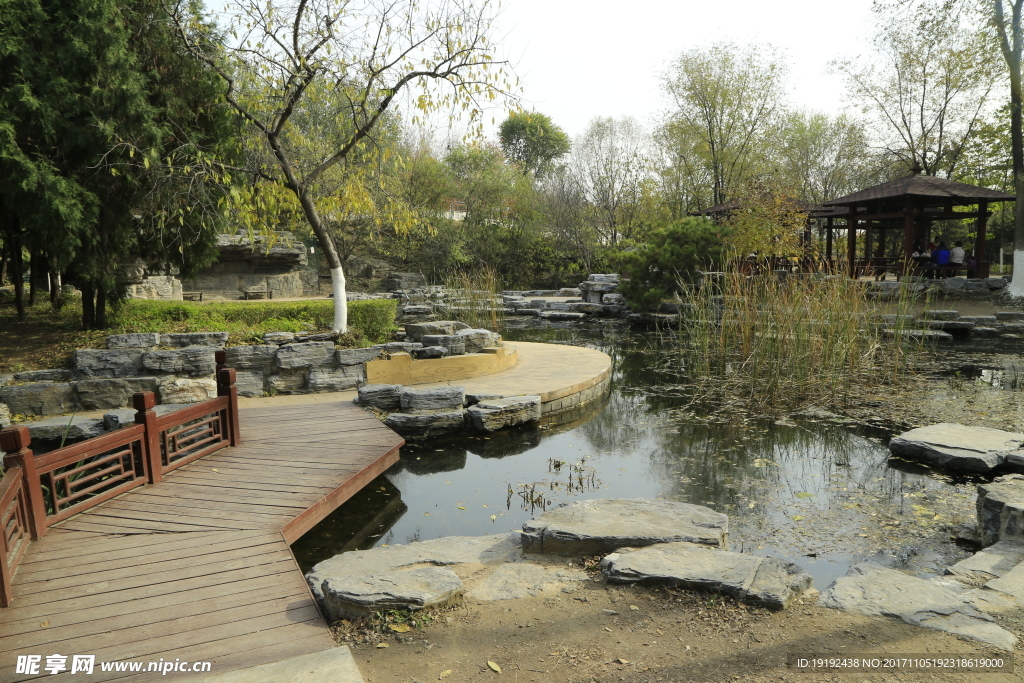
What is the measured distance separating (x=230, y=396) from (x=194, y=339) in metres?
2.01

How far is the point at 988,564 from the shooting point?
2727mm

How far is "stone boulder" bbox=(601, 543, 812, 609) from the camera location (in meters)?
2.38

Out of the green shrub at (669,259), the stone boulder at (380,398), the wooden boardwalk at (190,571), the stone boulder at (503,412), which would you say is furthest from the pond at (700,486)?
the green shrub at (669,259)

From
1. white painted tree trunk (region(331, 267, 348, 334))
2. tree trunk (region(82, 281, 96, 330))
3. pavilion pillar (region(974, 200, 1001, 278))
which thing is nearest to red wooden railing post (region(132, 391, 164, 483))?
white painted tree trunk (region(331, 267, 348, 334))

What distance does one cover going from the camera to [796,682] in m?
1.89

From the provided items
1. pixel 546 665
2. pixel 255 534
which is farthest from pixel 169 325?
pixel 546 665

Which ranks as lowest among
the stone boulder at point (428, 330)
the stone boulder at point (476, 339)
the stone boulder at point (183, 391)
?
the stone boulder at point (183, 391)

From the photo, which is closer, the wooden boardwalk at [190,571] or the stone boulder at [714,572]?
the wooden boardwalk at [190,571]

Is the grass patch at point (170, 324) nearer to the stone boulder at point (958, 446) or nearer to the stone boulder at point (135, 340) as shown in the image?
the stone boulder at point (135, 340)

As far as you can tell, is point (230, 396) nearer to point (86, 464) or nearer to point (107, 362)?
point (86, 464)

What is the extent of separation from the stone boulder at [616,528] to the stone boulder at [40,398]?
4.60 meters

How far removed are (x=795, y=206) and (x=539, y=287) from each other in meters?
8.95

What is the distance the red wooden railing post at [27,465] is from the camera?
278 centimetres

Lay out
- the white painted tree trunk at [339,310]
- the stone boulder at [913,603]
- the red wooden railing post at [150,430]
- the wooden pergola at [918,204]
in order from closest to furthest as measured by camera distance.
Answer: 1. the stone boulder at [913,603]
2. the red wooden railing post at [150,430]
3. the white painted tree trunk at [339,310]
4. the wooden pergola at [918,204]
